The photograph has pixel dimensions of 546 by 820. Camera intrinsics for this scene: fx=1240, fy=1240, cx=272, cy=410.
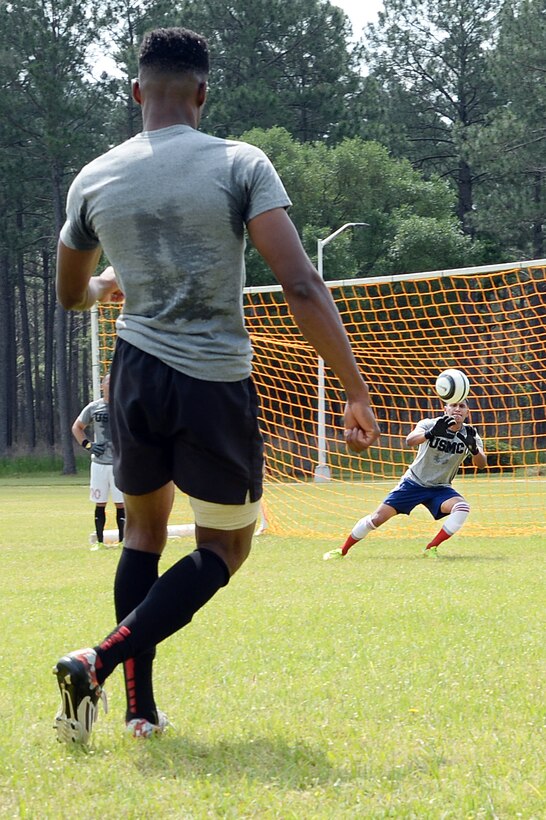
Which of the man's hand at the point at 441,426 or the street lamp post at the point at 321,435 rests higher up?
the man's hand at the point at 441,426

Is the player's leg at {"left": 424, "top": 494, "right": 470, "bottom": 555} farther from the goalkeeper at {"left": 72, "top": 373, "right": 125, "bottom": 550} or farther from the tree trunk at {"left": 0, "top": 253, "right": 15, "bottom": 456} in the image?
the tree trunk at {"left": 0, "top": 253, "right": 15, "bottom": 456}

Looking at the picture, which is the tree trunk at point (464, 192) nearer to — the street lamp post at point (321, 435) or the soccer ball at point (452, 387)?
the street lamp post at point (321, 435)

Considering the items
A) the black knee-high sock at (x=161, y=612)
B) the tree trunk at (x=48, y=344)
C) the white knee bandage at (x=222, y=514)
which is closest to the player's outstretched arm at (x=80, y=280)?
the white knee bandage at (x=222, y=514)

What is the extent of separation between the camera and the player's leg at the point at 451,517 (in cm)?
1036

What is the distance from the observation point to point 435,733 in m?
3.78

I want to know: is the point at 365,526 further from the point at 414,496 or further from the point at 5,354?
the point at 5,354

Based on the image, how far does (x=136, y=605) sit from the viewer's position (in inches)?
152

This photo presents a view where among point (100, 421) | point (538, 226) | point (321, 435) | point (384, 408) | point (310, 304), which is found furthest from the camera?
point (538, 226)

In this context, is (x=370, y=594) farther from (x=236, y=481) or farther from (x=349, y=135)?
(x=349, y=135)

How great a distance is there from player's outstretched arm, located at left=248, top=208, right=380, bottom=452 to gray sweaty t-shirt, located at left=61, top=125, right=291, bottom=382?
0.20ft

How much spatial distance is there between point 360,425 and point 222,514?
507mm

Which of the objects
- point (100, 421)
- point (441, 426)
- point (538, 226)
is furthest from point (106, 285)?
point (538, 226)

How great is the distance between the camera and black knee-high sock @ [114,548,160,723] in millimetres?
3797

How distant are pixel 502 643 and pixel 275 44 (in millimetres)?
52732
